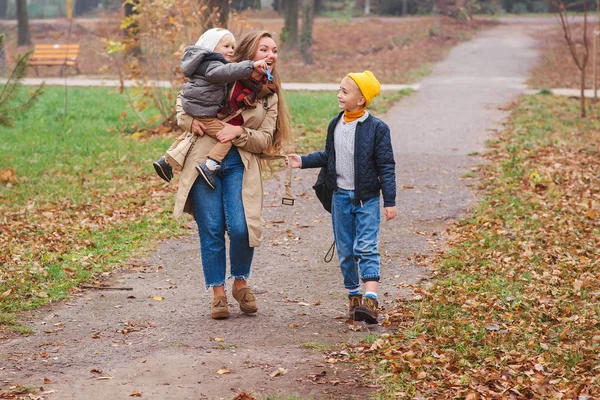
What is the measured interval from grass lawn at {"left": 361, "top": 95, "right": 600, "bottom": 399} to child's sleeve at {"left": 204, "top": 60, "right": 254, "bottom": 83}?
1.84 m

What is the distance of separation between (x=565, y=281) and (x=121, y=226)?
4407 mm

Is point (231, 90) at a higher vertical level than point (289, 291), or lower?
higher

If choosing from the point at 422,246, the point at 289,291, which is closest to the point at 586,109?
the point at 422,246

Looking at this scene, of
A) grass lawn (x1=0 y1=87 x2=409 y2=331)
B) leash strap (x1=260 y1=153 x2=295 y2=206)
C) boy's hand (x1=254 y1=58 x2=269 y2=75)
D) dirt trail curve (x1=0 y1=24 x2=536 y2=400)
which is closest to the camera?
dirt trail curve (x1=0 y1=24 x2=536 y2=400)

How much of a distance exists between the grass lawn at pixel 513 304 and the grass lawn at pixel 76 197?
2681 millimetres

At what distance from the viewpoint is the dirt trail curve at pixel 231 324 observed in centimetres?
471

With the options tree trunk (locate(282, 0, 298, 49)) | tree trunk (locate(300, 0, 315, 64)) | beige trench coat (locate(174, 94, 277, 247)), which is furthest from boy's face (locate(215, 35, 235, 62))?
tree trunk (locate(282, 0, 298, 49))

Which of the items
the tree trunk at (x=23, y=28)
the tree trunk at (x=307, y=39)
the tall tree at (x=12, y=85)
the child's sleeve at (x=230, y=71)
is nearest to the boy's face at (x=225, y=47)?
the child's sleeve at (x=230, y=71)

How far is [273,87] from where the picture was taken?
225 inches

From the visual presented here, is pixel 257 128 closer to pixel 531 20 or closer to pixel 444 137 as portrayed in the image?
pixel 444 137

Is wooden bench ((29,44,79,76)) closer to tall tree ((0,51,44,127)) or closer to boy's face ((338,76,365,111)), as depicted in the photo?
tall tree ((0,51,44,127))

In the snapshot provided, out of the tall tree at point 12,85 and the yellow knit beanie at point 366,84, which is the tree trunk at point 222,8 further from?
the yellow knit beanie at point 366,84

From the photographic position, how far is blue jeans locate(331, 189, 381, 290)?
574 cm

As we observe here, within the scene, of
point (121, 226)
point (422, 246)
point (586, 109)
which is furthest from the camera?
point (586, 109)
